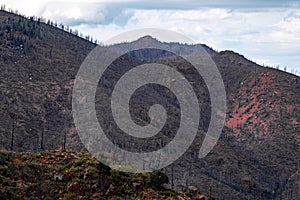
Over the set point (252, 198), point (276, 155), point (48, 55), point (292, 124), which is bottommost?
point (252, 198)

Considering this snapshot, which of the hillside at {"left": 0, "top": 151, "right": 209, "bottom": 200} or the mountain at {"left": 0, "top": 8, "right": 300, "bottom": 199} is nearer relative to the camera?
the hillside at {"left": 0, "top": 151, "right": 209, "bottom": 200}

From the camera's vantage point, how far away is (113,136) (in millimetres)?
101750

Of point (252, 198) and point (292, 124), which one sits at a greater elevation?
point (292, 124)

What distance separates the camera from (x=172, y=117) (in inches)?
5758

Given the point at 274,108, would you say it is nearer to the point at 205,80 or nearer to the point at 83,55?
the point at 205,80

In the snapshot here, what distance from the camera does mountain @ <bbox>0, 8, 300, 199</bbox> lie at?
323 ft

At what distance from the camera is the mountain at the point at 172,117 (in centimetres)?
9831

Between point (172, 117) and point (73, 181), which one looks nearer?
point (73, 181)

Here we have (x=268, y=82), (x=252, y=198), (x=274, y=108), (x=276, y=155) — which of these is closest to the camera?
(x=252, y=198)

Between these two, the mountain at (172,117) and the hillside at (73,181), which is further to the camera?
the mountain at (172,117)

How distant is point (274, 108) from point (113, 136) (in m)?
86.8

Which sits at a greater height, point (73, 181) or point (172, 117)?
point (172, 117)

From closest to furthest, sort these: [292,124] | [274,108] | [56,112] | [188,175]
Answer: [188,175], [56,112], [292,124], [274,108]

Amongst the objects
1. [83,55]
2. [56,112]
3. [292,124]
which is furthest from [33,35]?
[292,124]
